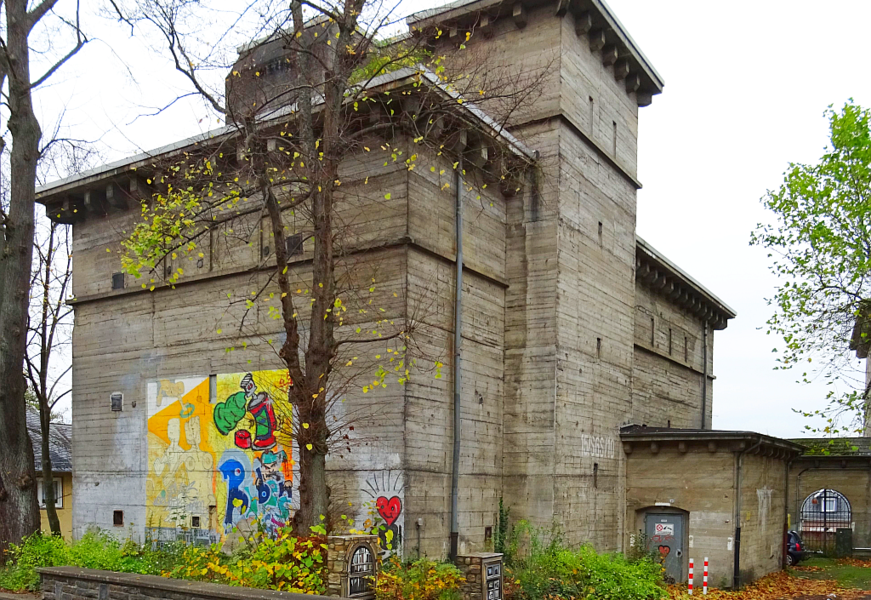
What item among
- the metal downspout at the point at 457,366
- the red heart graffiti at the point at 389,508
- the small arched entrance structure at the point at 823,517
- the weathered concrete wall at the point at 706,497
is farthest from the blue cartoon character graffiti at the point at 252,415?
the small arched entrance structure at the point at 823,517

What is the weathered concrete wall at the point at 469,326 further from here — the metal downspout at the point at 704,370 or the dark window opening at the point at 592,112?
the metal downspout at the point at 704,370

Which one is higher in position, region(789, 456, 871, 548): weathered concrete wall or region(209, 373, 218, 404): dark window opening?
region(209, 373, 218, 404): dark window opening

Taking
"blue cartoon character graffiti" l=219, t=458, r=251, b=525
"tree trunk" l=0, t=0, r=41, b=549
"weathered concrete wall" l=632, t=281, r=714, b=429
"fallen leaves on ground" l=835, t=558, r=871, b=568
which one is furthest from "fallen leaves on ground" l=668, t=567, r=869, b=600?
"tree trunk" l=0, t=0, r=41, b=549

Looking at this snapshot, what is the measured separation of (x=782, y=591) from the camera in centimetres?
2328

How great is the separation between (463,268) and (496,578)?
8.19 metres

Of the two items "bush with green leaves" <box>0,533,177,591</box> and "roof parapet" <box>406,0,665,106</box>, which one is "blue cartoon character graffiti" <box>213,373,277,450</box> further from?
"roof parapet" <box>406,0,665,106</box>

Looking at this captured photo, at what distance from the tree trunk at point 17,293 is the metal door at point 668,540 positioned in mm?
16037

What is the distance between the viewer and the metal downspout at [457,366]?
1891 centimetres

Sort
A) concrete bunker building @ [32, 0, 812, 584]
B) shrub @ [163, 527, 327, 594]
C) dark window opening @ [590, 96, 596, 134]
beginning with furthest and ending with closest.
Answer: dark window opening @ [590, 96, 596, 134], concrete bunker building @ [32, 0, 812, 584], shrub @ [163, 527, 327, 594]

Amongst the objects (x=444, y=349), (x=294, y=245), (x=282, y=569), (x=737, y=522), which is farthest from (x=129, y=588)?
(x=737, y=522)

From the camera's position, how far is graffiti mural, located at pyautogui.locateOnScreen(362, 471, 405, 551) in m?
17.5

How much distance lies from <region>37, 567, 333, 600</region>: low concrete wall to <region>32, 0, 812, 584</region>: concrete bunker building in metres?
5.97

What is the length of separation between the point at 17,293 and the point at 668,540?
58.7 feet

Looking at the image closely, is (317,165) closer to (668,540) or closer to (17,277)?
(17,277)
